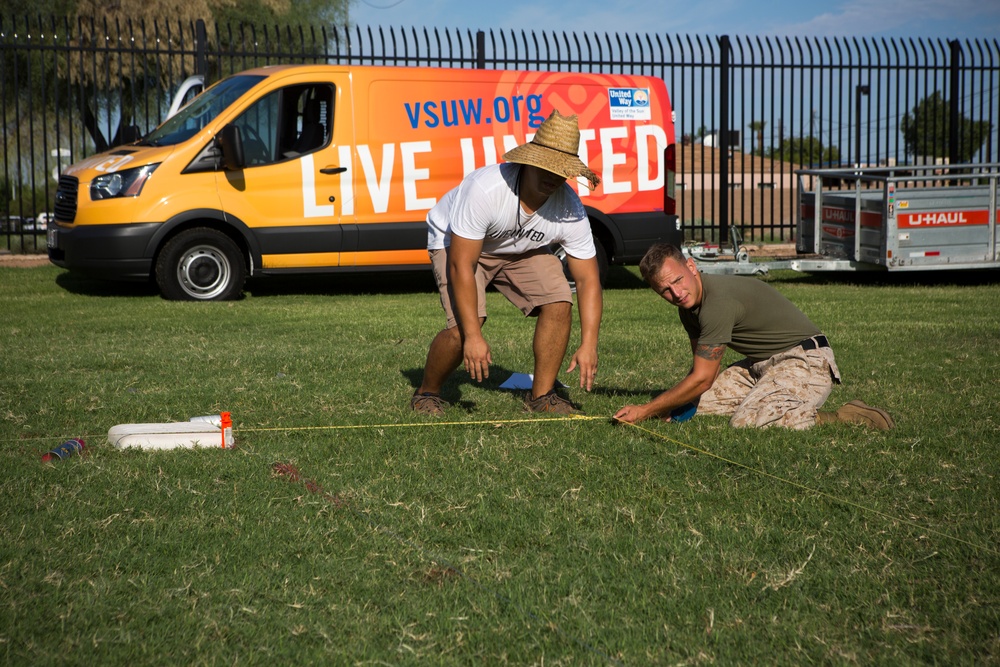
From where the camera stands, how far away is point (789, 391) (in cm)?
512

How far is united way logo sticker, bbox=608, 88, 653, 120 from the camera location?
11297mm

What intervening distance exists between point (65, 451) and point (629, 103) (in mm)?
8143

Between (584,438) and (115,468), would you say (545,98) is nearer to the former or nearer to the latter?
(584,438)

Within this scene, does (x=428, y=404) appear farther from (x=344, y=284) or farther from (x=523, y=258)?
(x=344, y=284)

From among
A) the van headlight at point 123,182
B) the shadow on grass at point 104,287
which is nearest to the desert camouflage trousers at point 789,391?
the van headlight at point 123,182

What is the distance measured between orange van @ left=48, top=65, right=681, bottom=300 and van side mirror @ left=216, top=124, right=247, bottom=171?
20 mm

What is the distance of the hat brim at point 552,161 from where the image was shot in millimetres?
4809

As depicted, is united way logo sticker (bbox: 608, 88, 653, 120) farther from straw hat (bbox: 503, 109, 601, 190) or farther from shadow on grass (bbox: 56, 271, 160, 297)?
straw hat (bbox: 503, 109, 601, 190)

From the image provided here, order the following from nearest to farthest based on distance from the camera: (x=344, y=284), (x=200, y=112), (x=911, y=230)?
(x=200, y=112), (x=911, y=230), (x=344, y=284)

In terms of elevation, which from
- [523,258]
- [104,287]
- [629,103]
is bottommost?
[104,287]

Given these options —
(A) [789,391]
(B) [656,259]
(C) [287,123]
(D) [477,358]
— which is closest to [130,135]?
(C) [287,123]

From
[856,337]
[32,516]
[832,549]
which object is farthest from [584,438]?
[856,337]

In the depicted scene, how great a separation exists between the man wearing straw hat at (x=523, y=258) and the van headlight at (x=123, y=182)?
5475 mm

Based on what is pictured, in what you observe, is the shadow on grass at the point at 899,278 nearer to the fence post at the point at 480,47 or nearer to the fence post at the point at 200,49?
the fence post at the point at 480,47
